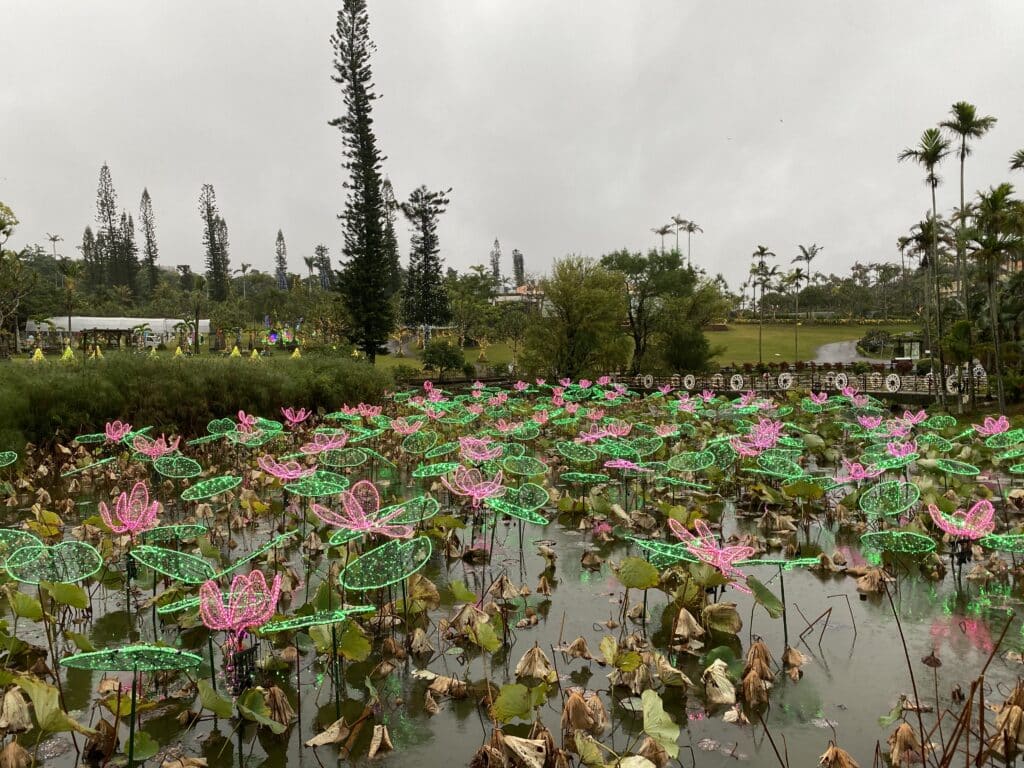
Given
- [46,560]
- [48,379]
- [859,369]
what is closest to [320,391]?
[48,379]

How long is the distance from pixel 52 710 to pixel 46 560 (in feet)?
5.09

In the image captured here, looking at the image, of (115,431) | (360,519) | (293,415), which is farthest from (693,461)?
(115,431)

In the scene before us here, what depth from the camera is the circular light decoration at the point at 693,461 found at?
697 centimetres

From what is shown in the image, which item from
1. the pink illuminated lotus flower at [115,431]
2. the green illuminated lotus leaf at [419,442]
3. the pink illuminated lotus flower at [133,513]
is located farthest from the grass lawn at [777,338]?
the pink illuminated lotus flower at [133,513]

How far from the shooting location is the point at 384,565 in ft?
11.6

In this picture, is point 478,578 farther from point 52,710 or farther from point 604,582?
point 52,710

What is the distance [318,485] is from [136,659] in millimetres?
2949

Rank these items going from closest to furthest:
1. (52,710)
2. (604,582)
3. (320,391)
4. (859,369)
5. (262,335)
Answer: (52,710) < (604,582) < (320,391) < (859,369) < (262,335)

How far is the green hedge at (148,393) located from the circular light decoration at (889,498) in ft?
33.0

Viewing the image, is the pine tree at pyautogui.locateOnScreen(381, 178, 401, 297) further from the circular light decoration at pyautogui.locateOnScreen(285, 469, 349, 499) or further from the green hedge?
the circular light decoration at pyautogui.locateOnScreen(285, 469, 349, 499)

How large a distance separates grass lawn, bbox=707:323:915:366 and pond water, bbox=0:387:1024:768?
35.5 meters

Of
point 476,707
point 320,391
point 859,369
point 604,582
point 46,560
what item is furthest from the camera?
point 859,369

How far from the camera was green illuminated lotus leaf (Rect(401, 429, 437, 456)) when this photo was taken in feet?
28.9

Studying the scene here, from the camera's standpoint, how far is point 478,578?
5.64 metres
